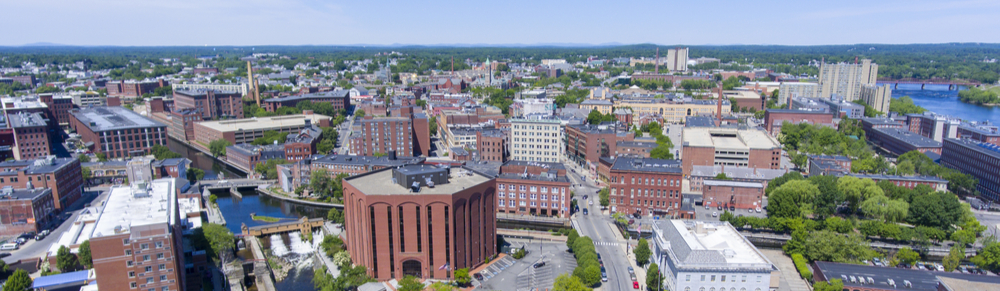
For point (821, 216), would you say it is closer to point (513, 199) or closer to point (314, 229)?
point (513, 199)

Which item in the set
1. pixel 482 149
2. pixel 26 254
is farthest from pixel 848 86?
pixel 26 254

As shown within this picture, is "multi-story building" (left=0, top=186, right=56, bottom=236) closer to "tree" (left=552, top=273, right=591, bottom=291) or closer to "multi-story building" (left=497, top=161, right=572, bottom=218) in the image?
"multi-story building" (left=497, top=161, right=572, bottom=218)

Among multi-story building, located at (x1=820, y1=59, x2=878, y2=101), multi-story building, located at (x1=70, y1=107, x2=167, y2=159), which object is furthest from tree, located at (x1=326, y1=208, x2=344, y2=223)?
multi-story building, located at (x1=820, y1=59, x2=878, y2=101)

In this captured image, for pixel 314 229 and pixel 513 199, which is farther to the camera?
pixel 513 199

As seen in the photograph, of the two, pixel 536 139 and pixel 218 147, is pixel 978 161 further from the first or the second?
pixel 218 147

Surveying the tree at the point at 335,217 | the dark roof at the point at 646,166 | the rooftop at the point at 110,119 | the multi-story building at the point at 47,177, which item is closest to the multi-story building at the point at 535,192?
the dark roof at the point at 646,166
